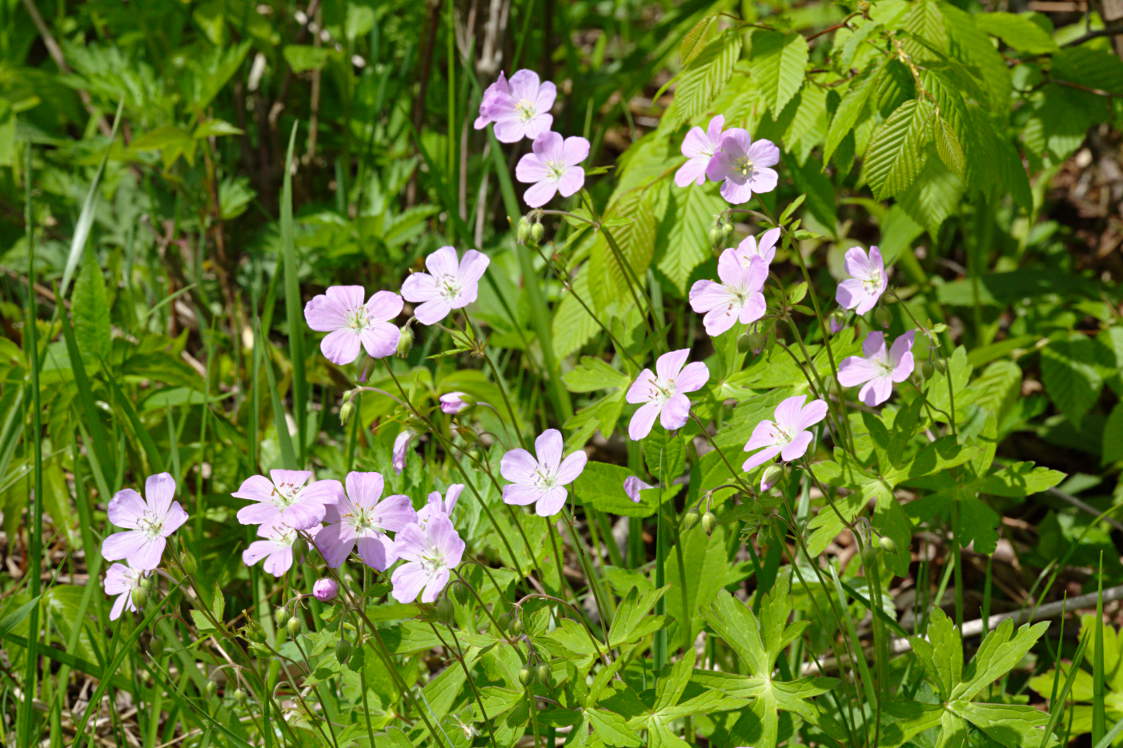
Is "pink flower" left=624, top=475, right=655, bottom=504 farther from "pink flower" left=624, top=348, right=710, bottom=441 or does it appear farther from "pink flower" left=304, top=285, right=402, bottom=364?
"pink flower" left=304, top=285, right=402, bottom=364

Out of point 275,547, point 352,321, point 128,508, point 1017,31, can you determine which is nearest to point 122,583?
point 128,508

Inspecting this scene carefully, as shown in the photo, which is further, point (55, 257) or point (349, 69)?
point (349, 69)

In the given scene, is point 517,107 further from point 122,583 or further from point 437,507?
point 122,583

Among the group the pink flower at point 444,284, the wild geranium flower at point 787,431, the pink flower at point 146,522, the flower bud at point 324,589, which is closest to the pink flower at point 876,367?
the wild geranium flower at point 787,431

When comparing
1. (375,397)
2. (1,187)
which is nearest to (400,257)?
(375,397)

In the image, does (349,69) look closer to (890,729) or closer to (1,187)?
(1,187)

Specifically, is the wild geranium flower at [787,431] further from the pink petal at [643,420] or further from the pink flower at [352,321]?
the pink flower at [352,321]

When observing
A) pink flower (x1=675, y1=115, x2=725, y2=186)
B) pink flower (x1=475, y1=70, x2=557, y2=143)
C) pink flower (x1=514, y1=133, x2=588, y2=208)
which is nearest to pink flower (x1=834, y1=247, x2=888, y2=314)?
pink flower (x1=675, y1=115, x2=725, y2=186)
